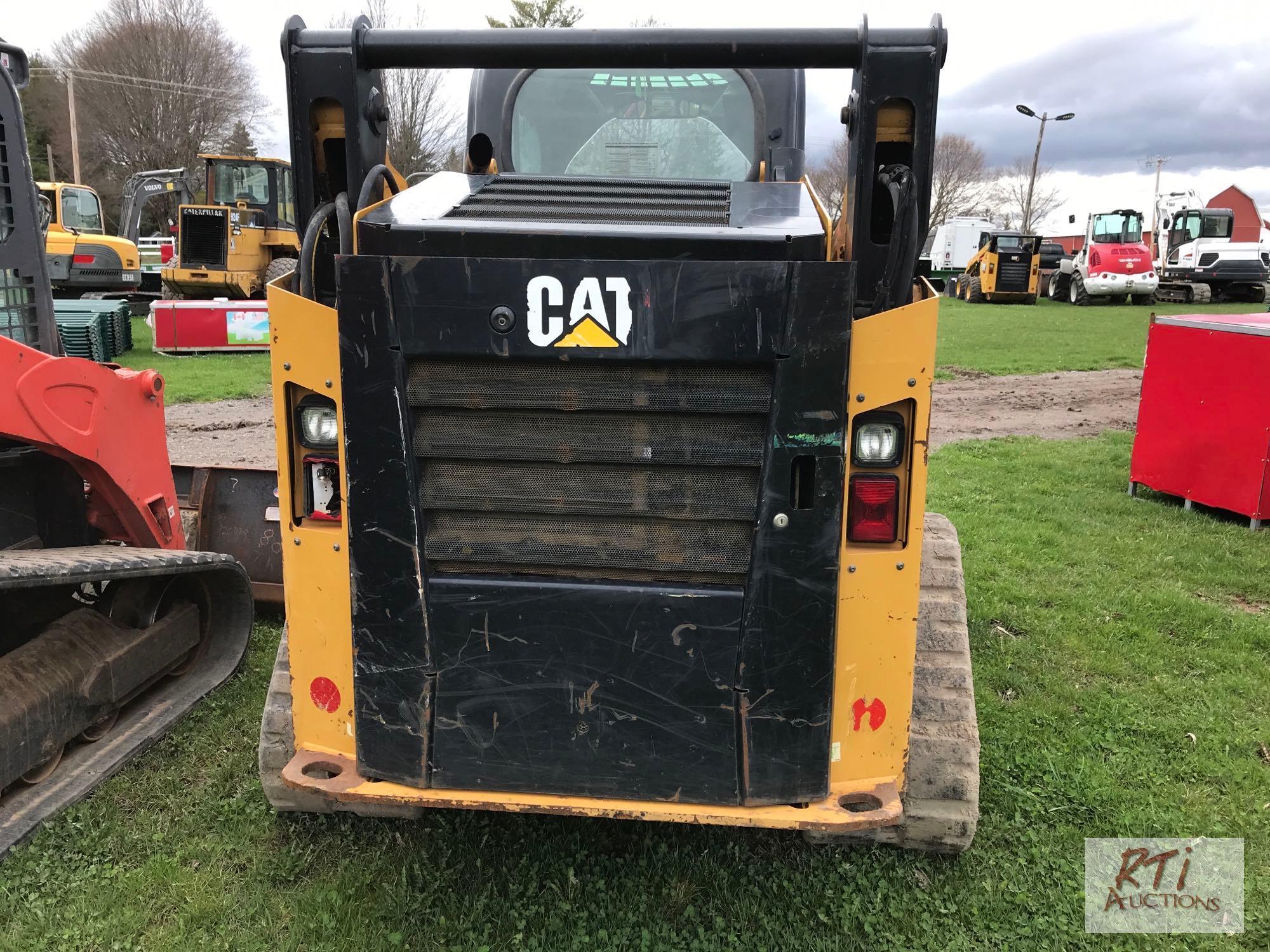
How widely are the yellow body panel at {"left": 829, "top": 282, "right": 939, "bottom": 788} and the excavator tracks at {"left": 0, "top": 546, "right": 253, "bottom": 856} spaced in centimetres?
225

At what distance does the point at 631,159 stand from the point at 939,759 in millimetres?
2462

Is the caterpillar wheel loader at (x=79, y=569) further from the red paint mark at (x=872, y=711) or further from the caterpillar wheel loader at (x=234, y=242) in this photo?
the caterpillar wheel loader at (x=234, y=242)

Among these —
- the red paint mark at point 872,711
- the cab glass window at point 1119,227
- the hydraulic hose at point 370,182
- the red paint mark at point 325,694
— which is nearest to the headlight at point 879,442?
the red paint mark at point 872,711

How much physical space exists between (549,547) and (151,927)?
1530mm

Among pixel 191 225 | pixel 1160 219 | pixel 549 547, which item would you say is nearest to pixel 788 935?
pixel 549 547

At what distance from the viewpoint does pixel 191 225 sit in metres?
18.9

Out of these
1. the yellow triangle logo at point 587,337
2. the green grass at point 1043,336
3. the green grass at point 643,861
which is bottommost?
the green grass at point 643,861

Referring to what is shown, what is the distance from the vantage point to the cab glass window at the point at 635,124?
384 cm

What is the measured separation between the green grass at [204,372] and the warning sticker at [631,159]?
24.7 feet

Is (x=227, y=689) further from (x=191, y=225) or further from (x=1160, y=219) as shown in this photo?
(x=1160, y=219)

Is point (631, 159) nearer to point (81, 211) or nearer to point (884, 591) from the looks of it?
point (884, 591)

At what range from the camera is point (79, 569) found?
9.68ft

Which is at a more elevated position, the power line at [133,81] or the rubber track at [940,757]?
the power line at [133,81]
